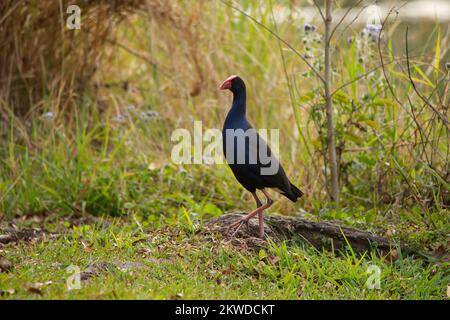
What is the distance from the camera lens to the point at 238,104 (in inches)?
199

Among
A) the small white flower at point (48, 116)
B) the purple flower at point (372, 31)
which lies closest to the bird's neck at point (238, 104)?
the purple flower at point (372, 31)

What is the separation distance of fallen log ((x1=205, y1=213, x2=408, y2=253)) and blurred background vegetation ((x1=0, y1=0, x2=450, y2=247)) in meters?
0.24

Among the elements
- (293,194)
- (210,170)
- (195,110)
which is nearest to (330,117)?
(293,194)

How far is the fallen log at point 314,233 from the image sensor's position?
4.94 metres

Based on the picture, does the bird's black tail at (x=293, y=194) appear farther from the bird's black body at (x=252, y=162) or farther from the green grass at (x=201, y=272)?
the green grass at (x=201, y=272)

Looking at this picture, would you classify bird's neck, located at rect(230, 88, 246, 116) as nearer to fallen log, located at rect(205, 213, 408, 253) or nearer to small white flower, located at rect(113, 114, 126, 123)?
fallen log, located at rect(205, 213, 408, 253)

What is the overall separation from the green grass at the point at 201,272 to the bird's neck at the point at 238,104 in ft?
2.79

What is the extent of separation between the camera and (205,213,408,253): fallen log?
494cm

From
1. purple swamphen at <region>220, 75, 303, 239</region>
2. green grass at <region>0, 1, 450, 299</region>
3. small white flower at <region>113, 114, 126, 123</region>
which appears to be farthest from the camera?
small white flower at <region>113, 114, 126, 123</region>

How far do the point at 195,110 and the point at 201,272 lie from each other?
3738 millimetres

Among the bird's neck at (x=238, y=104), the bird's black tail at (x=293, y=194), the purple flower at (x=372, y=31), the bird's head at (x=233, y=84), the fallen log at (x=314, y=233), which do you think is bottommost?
the fallen log at (x=314, y=233)

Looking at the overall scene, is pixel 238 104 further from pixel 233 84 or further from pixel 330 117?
pixel 330 117

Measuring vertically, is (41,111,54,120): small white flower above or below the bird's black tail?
above

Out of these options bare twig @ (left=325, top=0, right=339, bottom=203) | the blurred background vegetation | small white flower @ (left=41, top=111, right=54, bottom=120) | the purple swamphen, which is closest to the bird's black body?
the purple swamphen
